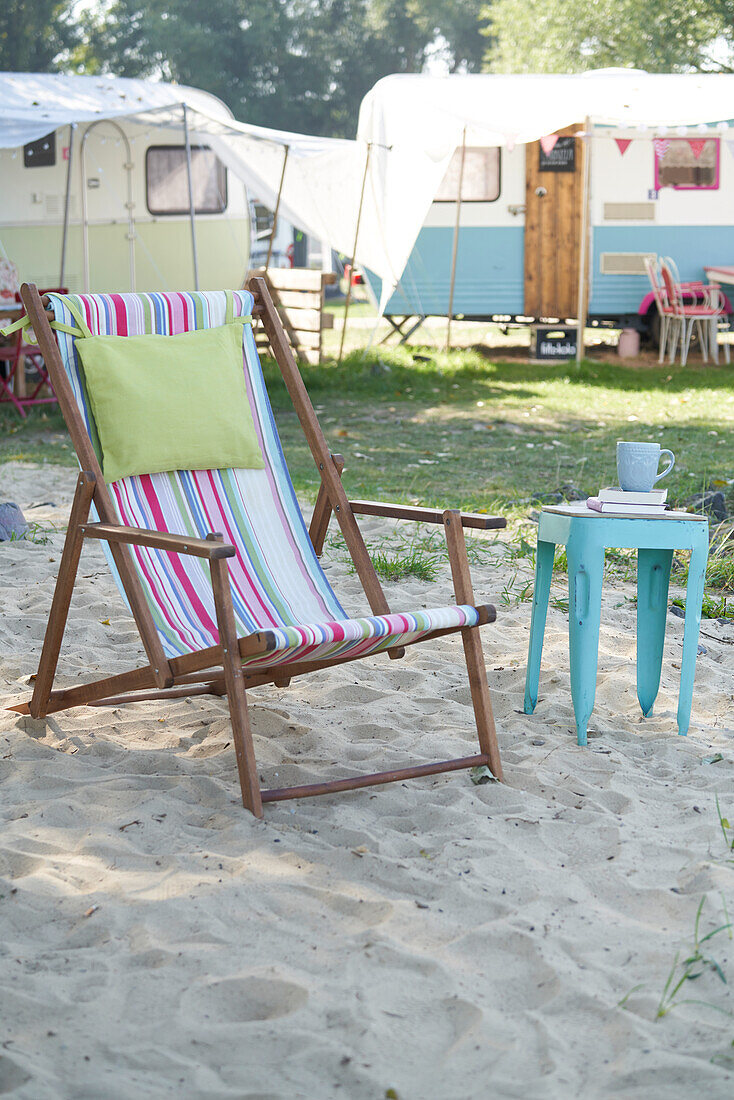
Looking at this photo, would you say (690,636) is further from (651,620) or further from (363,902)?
(363,902)

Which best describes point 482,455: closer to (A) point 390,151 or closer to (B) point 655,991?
(A) point 390,151

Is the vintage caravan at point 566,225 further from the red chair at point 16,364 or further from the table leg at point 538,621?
the table leg at point 538,621

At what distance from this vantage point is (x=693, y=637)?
2.90m

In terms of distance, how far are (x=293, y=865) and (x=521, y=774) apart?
2.30ft

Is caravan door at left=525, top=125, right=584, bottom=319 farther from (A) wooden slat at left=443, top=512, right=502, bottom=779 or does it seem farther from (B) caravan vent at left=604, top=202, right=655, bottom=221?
(A) wooden slat at left=443, top=512, right=502, bottom=779

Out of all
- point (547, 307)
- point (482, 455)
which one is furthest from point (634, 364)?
point (482, 455)

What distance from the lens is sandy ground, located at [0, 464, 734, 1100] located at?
1.67m

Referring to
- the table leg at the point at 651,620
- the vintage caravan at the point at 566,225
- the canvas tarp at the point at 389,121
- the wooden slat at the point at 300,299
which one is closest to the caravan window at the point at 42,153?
the canvas tarp at the point at 389,121

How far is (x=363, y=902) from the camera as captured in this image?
2102mm

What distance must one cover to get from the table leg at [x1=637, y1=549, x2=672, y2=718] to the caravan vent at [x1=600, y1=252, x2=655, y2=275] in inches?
348

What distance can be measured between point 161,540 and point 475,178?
9.73 m

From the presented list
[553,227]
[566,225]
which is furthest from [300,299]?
[566,225]

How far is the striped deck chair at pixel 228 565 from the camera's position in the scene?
245 cm

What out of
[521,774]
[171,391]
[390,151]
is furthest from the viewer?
[390,151]
